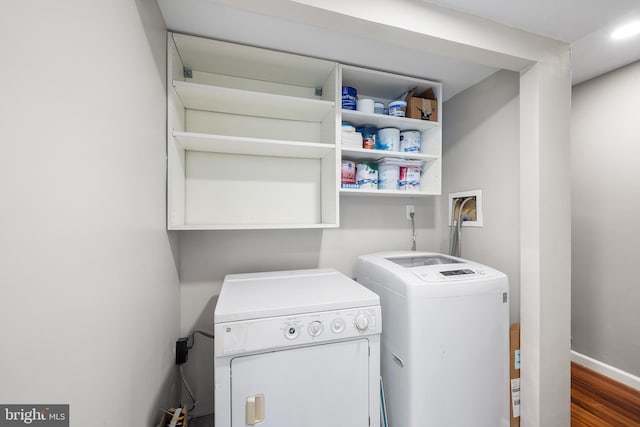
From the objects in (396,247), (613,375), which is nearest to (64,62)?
(396,247)

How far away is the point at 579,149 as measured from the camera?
215cm

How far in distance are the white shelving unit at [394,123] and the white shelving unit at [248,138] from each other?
17cm

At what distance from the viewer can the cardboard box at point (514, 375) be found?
4.69ft

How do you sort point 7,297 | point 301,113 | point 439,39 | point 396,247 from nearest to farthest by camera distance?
1. point 7,297
2. point 439,39
3. point 301,113
4. point 396,247

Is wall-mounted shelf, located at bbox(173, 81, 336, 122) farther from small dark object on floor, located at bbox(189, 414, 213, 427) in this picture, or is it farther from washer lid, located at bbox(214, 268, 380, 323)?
small dark object on floor, located at bbox(189, 414, 213, 427)

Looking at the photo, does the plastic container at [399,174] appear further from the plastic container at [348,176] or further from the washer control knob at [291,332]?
the washer control knob at [291,332]

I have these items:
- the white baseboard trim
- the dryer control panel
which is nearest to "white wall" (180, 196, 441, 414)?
the dryer control panel

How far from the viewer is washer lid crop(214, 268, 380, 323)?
1028 mm

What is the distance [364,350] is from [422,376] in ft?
1.14

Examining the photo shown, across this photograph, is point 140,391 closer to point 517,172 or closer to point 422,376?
point 422,376

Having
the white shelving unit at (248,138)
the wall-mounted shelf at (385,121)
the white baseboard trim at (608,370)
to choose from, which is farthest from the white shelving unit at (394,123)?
the white baseboard trim at (608,370)

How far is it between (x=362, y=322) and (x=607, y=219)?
226 centimetres

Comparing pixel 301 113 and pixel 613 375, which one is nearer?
pixel 301 113

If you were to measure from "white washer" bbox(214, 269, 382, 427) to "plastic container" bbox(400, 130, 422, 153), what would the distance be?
3.75ft
